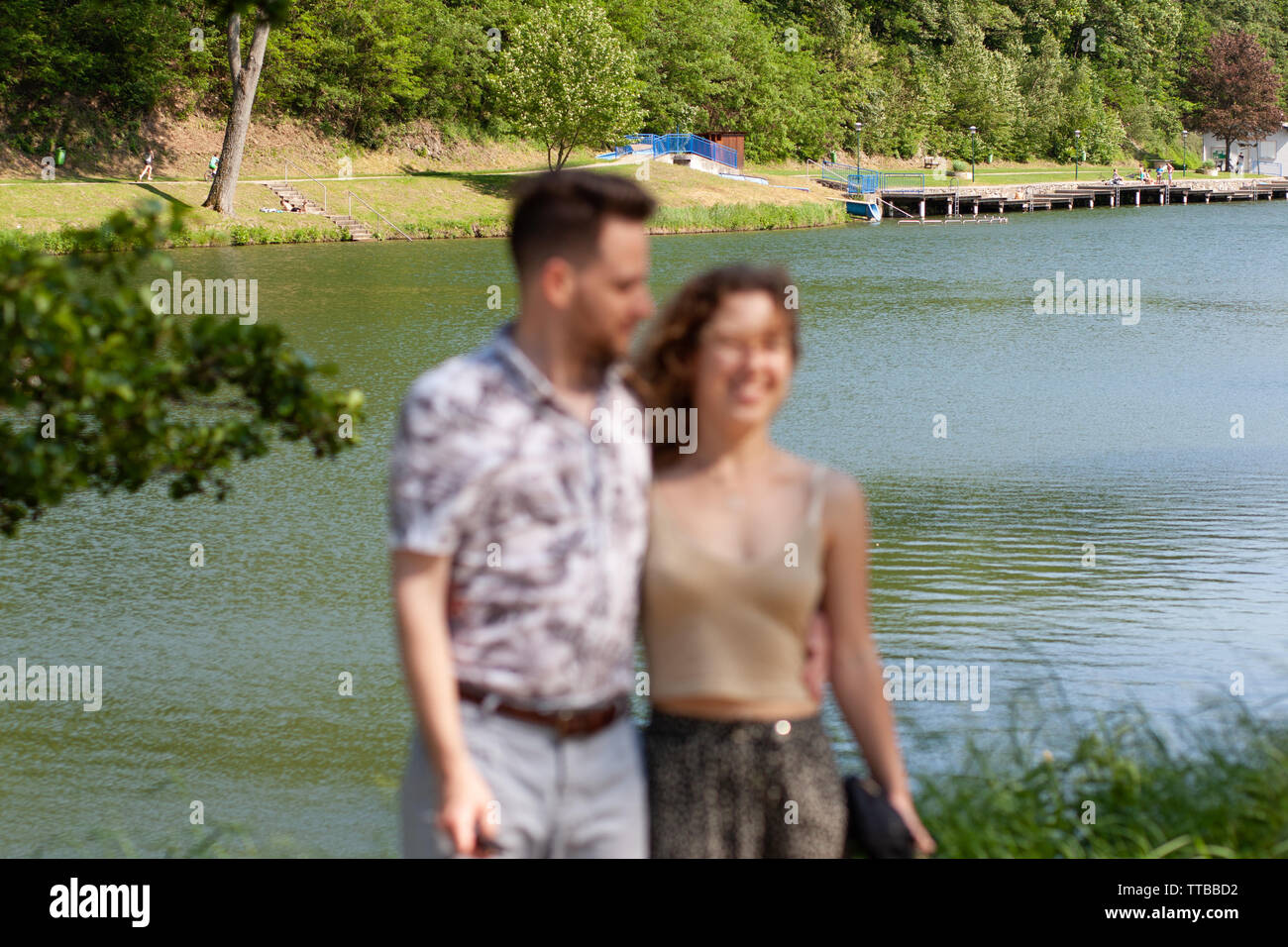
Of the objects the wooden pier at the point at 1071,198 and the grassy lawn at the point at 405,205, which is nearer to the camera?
the grassy lawn at the point at 405,205

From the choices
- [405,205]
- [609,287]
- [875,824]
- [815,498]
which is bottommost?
[875,824]

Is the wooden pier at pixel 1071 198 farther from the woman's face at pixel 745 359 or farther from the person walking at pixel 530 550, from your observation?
the person walking at pixel 530 550

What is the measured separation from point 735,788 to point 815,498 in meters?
0.58

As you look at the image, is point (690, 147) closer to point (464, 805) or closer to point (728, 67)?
point (728, 67)

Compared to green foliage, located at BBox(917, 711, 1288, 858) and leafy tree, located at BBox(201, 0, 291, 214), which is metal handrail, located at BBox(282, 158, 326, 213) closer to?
leafy tree, located at BBox(201, 0, 291, 214)

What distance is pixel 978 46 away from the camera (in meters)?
85.2

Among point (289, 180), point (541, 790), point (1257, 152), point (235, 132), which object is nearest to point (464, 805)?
point (541, 790)

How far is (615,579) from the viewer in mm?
2619

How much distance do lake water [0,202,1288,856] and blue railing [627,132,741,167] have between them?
37.5 metres

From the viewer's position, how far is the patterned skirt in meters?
2.79

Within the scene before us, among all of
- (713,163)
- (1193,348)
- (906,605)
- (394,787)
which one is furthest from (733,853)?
(713,163)

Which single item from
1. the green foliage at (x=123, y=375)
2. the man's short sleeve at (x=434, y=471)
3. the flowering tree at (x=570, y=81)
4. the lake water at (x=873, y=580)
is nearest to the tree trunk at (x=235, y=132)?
the flowering tree at (x=570, y=81)

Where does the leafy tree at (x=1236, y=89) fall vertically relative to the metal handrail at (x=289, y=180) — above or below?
above

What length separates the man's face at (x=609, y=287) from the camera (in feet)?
8.43
